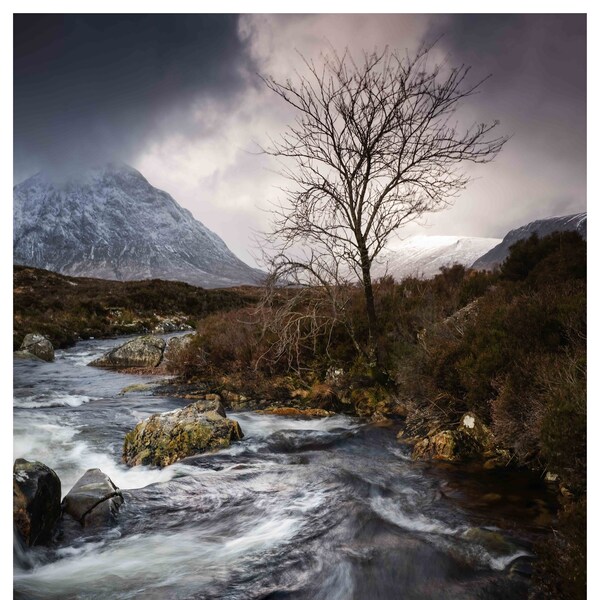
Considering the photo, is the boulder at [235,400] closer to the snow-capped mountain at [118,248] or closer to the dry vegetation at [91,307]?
the dry vegetation at [91,307]

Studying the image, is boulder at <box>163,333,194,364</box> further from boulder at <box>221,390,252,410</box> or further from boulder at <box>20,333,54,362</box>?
boulder at <box>20,333,54,362</box>

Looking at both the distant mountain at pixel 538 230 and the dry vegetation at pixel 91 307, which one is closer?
the distant mountain at pixel 538 230

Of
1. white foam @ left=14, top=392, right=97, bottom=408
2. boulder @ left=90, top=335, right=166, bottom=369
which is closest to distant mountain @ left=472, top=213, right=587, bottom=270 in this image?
white foam @ left=14, top=392, right=97, bottom=408

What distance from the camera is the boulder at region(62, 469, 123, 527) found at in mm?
3754

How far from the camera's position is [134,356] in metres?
12.9

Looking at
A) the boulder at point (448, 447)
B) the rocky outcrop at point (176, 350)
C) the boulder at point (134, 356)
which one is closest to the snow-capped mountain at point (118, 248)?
the boulder at point (134, 356)

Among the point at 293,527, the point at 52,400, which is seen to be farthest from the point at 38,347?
the point at 293,527

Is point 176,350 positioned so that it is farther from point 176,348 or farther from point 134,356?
point 134,356

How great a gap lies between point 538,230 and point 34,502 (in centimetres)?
616

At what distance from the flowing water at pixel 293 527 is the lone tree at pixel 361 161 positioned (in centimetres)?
299

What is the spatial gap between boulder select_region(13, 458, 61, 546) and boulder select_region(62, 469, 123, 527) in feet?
0.57

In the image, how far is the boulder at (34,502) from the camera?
3.19 metres
